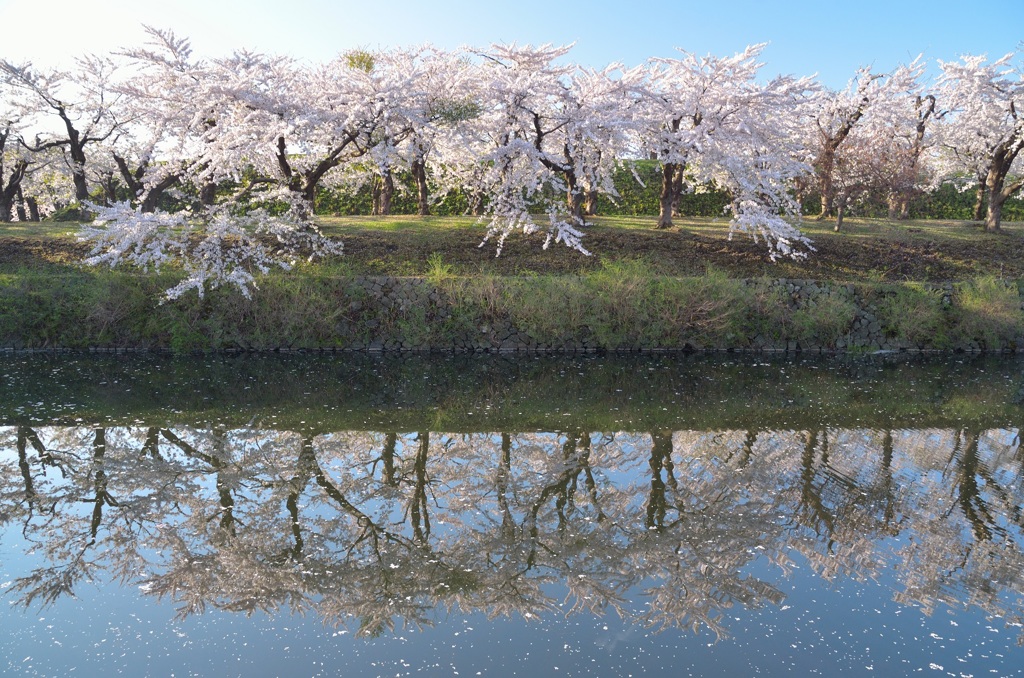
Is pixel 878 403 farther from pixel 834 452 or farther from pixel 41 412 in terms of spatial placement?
pixel 41 412

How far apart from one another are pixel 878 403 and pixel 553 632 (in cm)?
926

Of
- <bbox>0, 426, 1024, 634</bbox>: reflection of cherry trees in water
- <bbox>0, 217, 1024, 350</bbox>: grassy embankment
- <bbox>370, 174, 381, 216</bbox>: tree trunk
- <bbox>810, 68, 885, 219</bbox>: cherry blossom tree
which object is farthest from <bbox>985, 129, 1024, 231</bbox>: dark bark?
<bbox>370, 174, 381, 216</bbox>: tree trunk

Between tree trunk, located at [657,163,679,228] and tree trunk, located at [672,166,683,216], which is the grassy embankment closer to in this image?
tree trunk, located at [657,163,679,228]

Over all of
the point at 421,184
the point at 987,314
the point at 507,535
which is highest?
the point at 421,184

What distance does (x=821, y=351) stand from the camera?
60.7 feet

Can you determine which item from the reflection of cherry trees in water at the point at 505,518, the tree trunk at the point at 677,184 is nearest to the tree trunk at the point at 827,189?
the tree trunk at the point at 677,184

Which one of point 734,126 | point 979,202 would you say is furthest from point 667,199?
point 979,202

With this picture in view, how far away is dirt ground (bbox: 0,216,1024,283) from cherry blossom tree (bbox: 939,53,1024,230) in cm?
345

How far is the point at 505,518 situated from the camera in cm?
739

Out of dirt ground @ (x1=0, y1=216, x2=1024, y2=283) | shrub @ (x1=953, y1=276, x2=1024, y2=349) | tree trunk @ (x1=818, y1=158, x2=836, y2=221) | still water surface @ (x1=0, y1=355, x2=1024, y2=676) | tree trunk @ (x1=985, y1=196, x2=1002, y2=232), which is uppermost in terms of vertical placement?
tree trunk @ (x1=818, y1=158, x2=836, y2=221)

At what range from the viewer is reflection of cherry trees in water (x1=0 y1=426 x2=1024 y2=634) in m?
5.93

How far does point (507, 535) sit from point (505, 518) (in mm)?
430

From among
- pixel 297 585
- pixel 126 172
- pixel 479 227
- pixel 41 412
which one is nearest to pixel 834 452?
pixel 297 585

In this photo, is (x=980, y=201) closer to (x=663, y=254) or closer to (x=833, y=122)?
(x=833, y=122)
